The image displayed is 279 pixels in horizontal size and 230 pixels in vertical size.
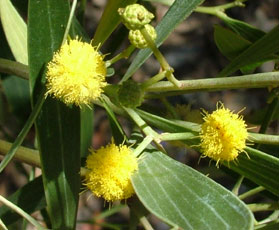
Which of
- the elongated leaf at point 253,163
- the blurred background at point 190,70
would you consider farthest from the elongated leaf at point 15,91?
the blurred background at point 190,70

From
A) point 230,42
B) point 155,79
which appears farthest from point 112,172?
point 230,42

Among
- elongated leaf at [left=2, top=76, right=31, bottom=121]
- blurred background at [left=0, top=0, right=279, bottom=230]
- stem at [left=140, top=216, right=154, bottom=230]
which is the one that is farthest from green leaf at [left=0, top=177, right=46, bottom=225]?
blurred background at [left=0, top=0, right=279, bottom=230]

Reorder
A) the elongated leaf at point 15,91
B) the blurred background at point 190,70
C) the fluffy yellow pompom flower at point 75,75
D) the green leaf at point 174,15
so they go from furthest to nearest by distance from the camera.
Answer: the blurred background at point 190,70
the elongated leaf at point 15,91
the green leaf at point 174,15
the fluffy yellow pompom flower at point 75,75

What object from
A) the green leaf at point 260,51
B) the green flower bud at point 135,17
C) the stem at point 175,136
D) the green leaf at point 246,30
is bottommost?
the stem at point 175,136

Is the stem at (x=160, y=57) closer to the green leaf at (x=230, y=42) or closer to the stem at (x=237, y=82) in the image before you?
the stem at (x=237, y=82)

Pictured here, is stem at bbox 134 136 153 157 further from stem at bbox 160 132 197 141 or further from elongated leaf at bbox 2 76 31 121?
elongated leaf at bbox 2 76 31 121

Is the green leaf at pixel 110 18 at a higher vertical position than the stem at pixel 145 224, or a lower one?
A: higher

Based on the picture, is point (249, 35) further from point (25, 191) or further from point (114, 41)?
point (25, 191)

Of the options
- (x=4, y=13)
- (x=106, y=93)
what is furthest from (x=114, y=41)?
(x=106, y=93)

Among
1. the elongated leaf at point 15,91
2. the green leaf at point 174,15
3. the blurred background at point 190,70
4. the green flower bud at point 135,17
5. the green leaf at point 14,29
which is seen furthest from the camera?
the blurred background at point 190,70
